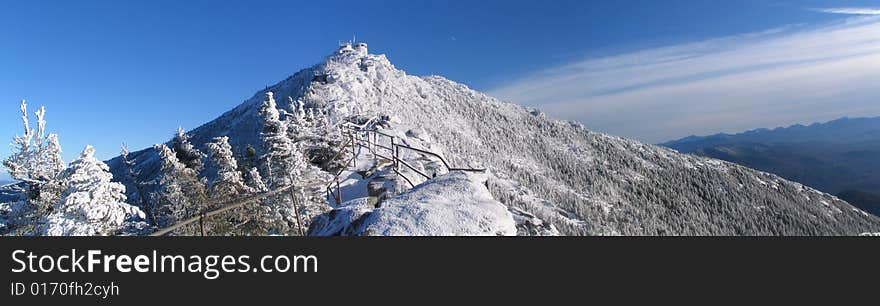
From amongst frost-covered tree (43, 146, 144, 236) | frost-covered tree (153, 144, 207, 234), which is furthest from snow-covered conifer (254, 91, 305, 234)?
frost-covered tree (43, 146, 144, 236)

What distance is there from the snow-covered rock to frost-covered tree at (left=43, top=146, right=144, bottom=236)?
13.1 m

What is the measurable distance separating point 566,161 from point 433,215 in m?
107

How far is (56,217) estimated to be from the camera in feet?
50.7

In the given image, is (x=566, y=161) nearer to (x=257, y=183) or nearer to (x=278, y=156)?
(x=278, y=156)

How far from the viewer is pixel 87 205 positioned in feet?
51.2

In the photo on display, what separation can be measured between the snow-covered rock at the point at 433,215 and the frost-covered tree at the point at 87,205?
13102mm

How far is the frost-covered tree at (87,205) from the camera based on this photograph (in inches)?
603

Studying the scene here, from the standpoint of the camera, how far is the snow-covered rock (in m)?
6.64


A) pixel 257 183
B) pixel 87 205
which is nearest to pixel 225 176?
pixel 257 183

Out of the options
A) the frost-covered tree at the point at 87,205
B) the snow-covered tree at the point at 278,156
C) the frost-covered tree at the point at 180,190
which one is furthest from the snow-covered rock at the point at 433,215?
the frost-covered tree at the point at 180,190

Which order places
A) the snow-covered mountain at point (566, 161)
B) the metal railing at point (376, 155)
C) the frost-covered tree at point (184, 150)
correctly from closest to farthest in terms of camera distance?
the metal railing at point (376, 155), the frost-covered tree at point (184, 150), the snow-covered mountain at point (566, 161)

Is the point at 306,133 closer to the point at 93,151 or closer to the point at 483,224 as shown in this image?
the point at 93,151

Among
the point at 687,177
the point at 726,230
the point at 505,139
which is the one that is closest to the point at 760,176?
the point at 687,177

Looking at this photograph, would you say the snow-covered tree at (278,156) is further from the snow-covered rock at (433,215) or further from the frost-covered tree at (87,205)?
the snow-covered rock at (433,215)
